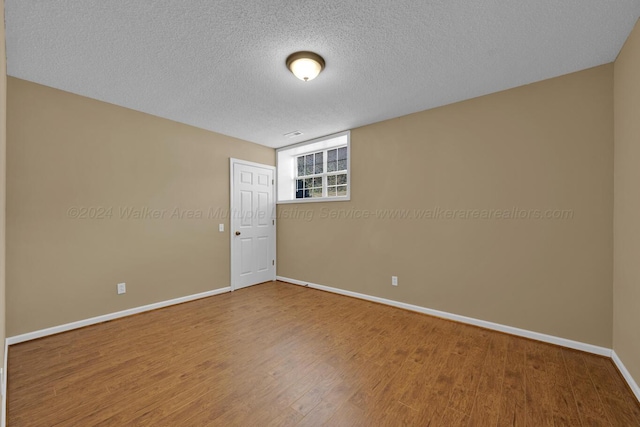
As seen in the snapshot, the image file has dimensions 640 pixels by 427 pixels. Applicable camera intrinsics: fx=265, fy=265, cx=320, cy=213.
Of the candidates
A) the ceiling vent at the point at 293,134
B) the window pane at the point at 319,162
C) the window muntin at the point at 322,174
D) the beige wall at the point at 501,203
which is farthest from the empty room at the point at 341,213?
the window pane at the point at 319,162

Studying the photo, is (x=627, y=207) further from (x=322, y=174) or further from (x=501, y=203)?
(x=322, y=174)

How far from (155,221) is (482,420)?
3.92 m

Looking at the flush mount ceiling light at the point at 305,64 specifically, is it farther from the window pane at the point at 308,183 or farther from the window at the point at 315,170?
the window pane at the point at 308,183

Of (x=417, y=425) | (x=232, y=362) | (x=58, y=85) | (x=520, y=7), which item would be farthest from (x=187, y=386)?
(x=520, y=7)

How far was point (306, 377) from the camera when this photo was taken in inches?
81.1

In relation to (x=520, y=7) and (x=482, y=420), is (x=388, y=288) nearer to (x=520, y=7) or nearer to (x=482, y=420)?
(x=482, y=420)

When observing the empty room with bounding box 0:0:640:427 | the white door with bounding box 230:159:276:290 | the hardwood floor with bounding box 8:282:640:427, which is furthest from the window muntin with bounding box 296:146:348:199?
the hardwood floor with bounding box 8:282:640:427

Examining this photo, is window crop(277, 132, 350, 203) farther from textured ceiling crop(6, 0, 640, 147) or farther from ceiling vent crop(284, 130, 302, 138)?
textured ceiling crop(6, 0, 640, 147)

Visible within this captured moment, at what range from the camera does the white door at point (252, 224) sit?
14.7ft

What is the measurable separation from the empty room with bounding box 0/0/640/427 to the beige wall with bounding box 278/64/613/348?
0.02m

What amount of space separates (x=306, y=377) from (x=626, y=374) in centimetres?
241

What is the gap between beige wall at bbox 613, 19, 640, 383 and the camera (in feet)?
6.19

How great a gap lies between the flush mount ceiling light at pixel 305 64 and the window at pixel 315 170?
5.98 feet

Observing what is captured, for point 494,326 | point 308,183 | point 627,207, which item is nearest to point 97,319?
point 308,183
